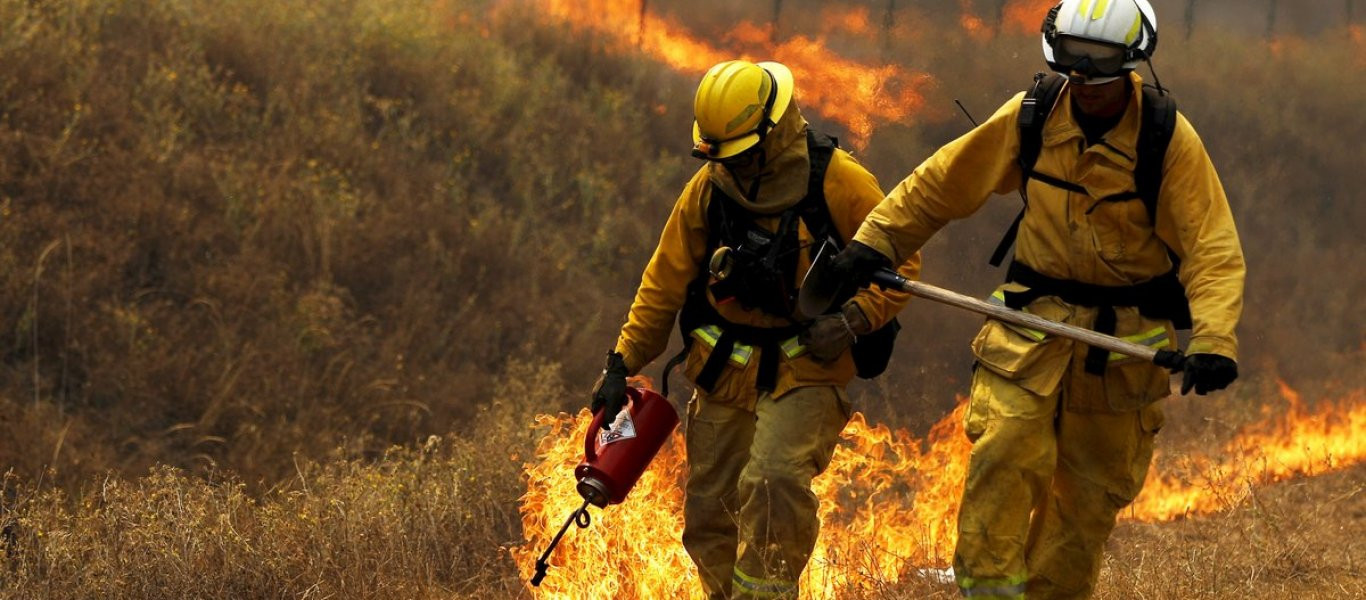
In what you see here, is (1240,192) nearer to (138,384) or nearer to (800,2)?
(800,2)

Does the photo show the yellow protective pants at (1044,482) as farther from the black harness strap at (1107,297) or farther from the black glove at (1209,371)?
the black glove at (1209,371)

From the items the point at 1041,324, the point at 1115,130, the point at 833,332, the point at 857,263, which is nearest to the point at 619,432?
the point at 833,332

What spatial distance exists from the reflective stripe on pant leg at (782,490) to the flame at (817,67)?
4.77 meters

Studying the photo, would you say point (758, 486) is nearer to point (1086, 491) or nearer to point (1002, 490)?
point (1002, 490)

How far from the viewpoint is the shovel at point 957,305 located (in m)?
4.49

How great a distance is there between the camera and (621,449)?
18.9ft

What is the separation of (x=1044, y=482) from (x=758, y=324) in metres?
1.16

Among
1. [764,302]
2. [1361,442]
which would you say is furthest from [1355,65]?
[764,302]

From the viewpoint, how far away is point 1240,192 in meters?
11.8

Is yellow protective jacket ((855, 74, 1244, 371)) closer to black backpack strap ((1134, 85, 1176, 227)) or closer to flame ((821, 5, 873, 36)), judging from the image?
black backpack strap ((1134, 85, 1176, 227))

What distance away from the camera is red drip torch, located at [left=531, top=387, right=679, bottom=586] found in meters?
5.74

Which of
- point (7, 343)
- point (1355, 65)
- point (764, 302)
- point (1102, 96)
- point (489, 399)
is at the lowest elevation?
point (489, 399)

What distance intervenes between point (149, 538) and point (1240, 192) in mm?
8111

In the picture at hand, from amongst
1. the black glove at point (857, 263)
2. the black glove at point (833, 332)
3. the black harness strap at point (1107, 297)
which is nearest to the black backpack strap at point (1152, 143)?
the black harness strap at point (1107, 297)
